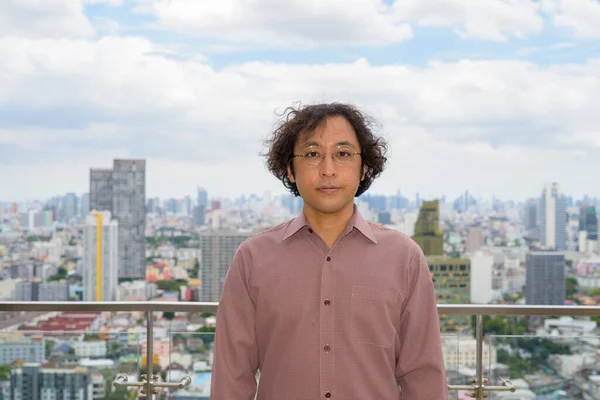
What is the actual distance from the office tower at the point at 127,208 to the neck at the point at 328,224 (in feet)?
24.2

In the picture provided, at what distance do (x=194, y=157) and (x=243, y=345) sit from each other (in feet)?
40.4

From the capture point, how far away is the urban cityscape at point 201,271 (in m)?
2.68

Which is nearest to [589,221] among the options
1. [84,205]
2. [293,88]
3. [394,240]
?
[293,88]

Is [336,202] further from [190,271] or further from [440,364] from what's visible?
[190,271]

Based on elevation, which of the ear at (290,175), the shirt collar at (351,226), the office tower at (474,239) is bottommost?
the office tower at (474,239)

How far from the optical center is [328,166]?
4.66 feet

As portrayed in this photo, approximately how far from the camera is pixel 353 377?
1410 mm

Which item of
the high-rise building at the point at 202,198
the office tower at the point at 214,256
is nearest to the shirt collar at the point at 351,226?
the office tower at the point at 214,256

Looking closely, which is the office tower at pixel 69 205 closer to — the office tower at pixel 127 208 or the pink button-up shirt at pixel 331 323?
the office tower at pixel 127 208

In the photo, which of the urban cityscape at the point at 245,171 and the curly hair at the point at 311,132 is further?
the urban cityscape at the point at 245,171

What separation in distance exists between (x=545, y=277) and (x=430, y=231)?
1446mm

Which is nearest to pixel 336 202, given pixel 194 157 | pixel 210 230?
pixel 210 230

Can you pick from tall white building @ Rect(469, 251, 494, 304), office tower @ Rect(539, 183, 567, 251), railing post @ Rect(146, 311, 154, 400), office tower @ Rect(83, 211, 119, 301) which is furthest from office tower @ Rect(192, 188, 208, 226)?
railing post @ Rect(146, 311, 154, 400)

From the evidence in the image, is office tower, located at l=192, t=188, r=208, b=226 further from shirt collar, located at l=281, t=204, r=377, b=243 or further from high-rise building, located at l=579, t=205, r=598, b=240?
shirt collar, located at l=281, t=204, r=377, b=243
